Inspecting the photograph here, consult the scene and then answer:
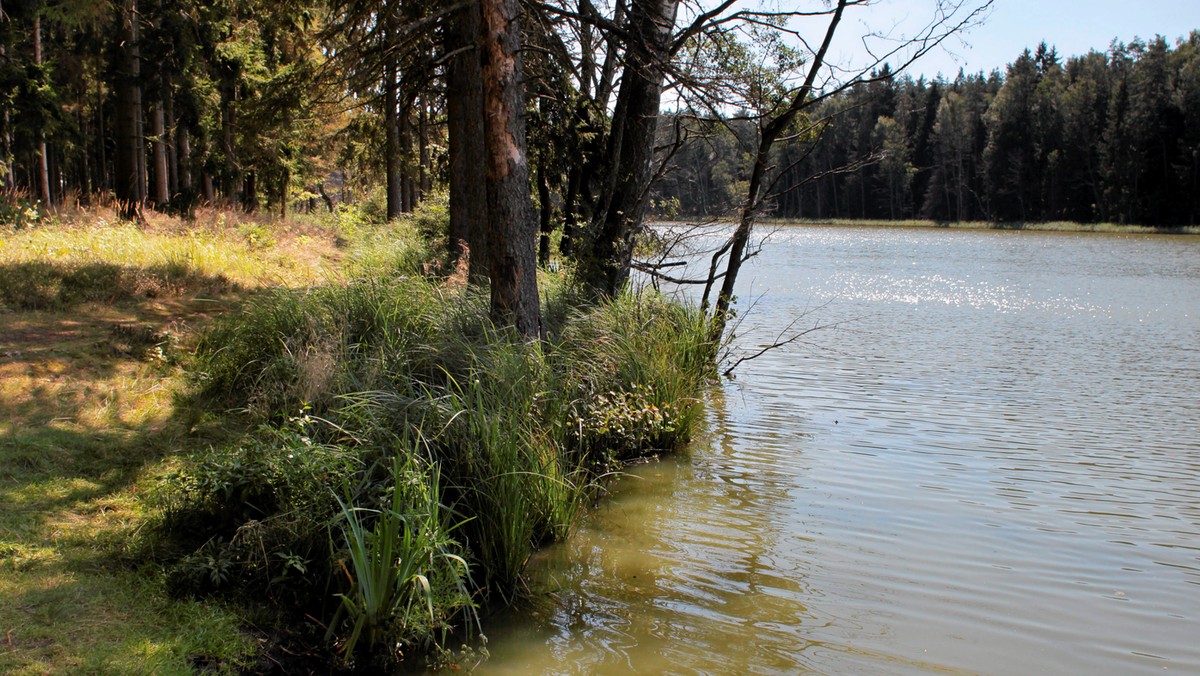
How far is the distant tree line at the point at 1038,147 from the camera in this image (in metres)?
61.0

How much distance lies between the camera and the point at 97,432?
18.5 ft

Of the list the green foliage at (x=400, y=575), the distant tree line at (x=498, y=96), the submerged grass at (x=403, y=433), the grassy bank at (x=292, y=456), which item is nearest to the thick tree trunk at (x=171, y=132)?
the distant tree line at (x=498, y=96)

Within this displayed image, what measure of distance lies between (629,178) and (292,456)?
22.4ft

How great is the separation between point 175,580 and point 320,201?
53.2 metres

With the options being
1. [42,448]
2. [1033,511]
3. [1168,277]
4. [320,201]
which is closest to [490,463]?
[42,448]

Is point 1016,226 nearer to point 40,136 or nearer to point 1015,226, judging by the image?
point 1015,226

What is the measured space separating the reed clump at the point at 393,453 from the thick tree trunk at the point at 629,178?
91.9 inches

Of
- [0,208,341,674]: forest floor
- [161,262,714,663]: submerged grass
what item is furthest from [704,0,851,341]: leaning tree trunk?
[0,208,341,674]: forest floor

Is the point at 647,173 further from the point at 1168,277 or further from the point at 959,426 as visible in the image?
the point at 1168,277

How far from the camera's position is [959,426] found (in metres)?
8.92

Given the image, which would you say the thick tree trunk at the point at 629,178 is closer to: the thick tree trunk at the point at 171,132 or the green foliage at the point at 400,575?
the green foliage at the point at 400,575

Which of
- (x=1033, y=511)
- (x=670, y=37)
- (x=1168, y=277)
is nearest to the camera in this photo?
(x=1033, y=511)

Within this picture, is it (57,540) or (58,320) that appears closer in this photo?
(57,540)

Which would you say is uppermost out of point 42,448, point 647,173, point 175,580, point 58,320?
point 647,173
